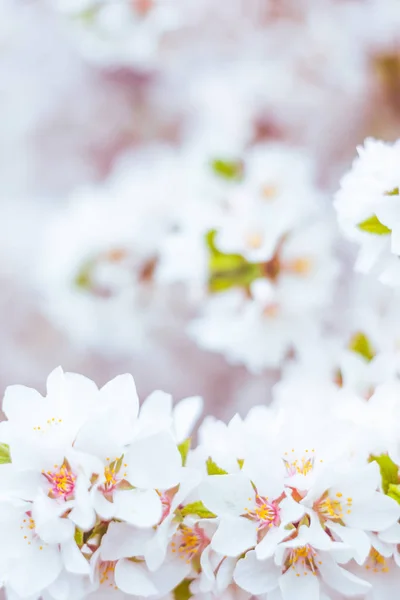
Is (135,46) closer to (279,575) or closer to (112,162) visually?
(112,162)

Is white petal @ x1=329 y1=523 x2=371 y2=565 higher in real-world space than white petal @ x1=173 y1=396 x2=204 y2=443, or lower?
lower

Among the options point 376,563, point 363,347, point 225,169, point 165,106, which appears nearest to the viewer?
point 376,563

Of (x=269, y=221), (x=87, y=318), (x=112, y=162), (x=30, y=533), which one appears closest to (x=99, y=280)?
(x=87, y=318)

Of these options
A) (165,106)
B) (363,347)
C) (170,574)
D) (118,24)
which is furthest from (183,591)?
(165,106)

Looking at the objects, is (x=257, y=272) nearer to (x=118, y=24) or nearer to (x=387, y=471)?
(x=387, y=471)

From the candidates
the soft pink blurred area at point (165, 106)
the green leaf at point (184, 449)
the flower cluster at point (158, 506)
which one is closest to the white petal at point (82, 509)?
the flower cluster at point (158, 506)

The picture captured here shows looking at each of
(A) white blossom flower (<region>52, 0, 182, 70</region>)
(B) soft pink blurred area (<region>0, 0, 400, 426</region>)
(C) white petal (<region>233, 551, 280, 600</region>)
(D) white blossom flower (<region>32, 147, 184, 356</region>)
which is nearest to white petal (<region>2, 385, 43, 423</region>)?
(C) white petal (<region>233, 551, 280, 600</region>)

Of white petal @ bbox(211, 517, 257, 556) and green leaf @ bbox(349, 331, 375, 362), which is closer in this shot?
white petal @ bbox(211, 517, 257, 556)

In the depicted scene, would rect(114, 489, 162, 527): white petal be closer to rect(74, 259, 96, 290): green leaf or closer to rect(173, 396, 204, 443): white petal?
rect(173, 396, 204, 443): white petal
